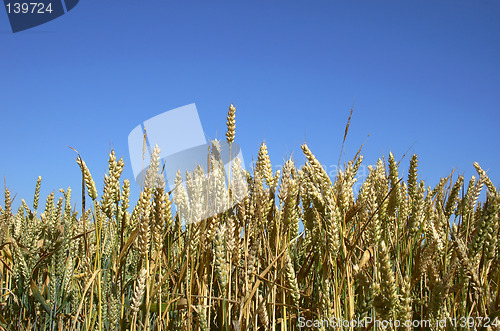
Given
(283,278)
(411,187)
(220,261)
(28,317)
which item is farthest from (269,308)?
(28,317)

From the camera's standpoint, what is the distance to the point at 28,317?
223 cm

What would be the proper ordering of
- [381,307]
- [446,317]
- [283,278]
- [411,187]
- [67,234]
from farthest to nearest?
[411,187], [67,234], [283,278], [446,317], [381,307]

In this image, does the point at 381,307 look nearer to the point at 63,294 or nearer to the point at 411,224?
the point at 411,224

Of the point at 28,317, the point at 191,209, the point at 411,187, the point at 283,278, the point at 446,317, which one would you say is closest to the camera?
the point at 446,317

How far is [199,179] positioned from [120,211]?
0.32m

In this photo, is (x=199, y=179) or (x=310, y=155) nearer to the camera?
(x=199, y=179)

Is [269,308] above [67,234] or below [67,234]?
below

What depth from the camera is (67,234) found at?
2.03 meters

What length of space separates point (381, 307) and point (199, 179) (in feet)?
2.51

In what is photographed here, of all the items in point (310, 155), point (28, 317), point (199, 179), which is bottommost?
point (28, 317)

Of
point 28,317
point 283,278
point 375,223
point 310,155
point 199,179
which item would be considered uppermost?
point 310,155

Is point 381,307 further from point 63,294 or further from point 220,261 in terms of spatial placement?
point 63,294

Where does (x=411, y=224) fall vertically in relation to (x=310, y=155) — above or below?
below

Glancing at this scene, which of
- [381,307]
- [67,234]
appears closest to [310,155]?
[381,307]
